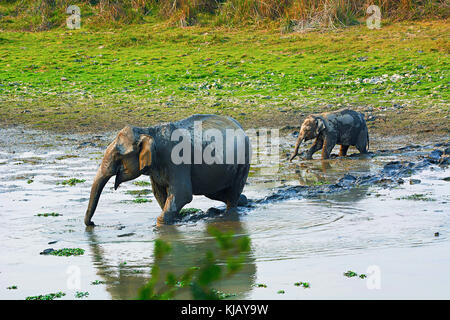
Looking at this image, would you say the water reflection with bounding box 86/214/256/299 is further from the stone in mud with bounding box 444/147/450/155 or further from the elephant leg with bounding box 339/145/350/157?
the elephant leg with bounding box 339/145/350/157

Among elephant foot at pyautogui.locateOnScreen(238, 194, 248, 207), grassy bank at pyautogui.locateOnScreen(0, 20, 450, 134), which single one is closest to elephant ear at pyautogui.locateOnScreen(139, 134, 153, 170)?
elephant foot at pyautogui.locateOnScreen(238, 194, 248, 207)

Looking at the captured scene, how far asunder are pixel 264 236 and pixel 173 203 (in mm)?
1226

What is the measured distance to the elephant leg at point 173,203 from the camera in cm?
880

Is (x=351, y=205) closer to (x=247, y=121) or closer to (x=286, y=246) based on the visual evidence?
(x=286, y=246)

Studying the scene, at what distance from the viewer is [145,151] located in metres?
8.65

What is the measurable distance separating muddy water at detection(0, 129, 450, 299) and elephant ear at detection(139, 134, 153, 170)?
2.47 feet

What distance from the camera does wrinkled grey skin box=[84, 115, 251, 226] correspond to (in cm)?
872

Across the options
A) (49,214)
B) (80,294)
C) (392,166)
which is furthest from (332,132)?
(80,294)

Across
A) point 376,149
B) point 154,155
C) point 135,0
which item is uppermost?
point 135,0

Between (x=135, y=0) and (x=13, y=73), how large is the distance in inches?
229

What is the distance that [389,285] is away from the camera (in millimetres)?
6195

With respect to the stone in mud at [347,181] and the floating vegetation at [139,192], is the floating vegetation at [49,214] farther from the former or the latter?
the stone in mud at [347,181]

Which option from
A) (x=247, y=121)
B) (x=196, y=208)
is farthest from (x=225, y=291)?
(x=247, y=121)

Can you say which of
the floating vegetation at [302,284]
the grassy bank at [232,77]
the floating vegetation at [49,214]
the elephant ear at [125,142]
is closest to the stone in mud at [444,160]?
the grassy bank at [232,77]
